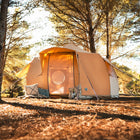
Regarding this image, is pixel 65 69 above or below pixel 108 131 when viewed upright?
Answer: above

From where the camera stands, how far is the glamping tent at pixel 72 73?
671 centimetres

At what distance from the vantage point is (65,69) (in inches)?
291

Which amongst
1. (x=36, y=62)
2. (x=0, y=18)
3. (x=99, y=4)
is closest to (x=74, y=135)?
(x=0, y=18)

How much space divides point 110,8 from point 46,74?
451 centimetres

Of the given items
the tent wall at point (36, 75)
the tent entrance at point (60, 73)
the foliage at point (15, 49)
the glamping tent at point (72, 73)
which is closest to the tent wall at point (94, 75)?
the glamping tent at point (72, 73)

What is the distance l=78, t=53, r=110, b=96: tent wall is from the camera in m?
6.69

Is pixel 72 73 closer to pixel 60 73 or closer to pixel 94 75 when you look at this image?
pixel 60 73

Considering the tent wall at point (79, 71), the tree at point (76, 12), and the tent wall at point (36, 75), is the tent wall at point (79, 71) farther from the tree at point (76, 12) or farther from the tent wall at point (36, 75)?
the tree at point (76, 12)

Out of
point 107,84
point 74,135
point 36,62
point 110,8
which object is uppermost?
point 110,8

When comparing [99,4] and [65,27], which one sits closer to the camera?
[99,4]

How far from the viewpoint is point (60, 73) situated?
738 cm

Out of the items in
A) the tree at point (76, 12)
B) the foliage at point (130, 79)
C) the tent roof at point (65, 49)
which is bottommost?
the foliage at point (130, 79)

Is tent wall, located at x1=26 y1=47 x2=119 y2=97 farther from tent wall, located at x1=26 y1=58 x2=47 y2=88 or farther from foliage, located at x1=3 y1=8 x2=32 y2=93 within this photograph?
foliage, located at x1=3 y1=8 x2=32 y2=93

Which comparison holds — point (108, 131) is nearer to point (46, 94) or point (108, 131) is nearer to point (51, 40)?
point (46, 94)
